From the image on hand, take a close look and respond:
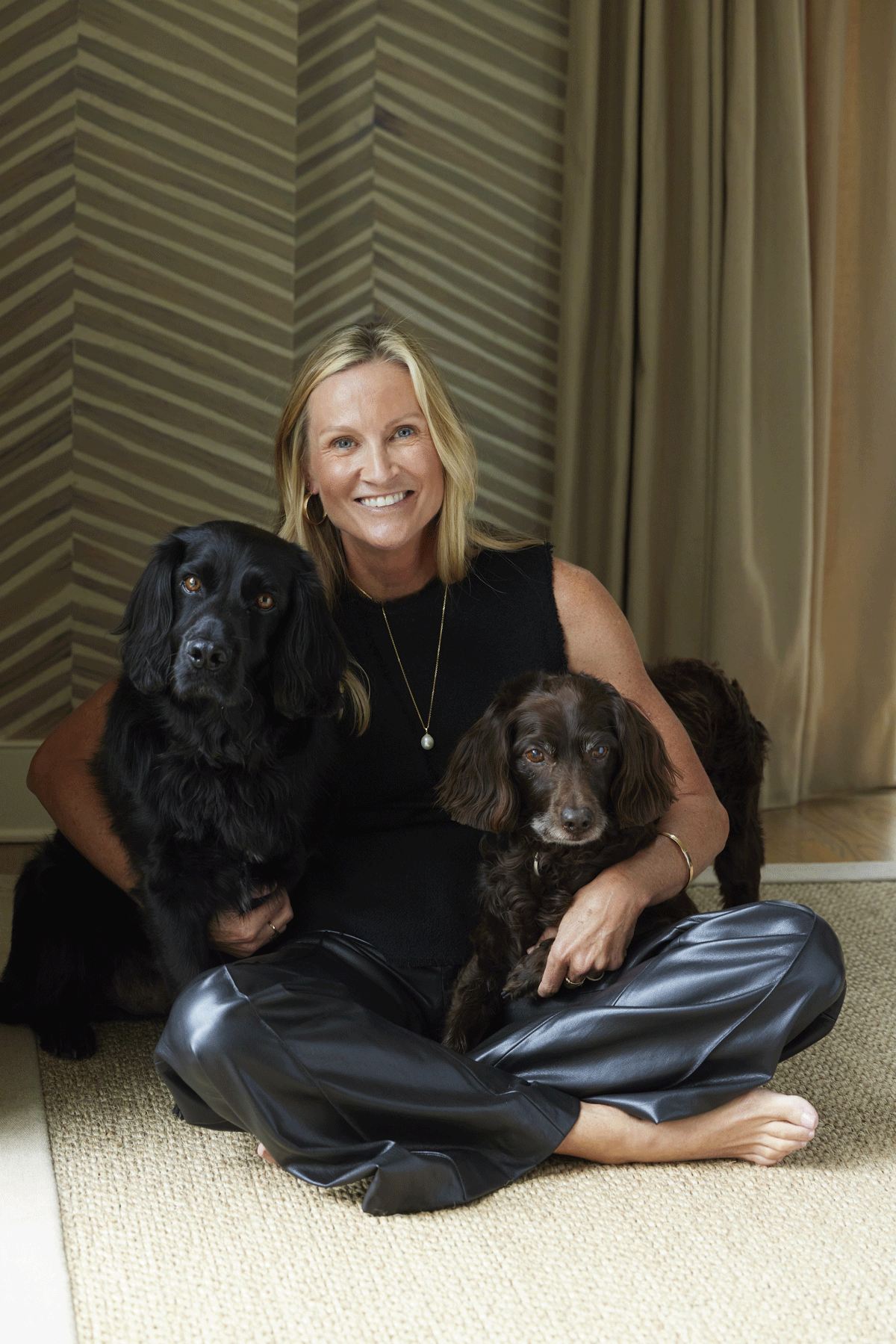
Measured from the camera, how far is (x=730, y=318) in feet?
10.8

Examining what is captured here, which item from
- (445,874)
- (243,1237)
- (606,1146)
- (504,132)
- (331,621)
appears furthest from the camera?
(504,132)

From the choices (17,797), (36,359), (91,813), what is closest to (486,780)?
(91,813)

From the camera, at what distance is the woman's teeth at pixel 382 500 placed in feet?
A: 5.57

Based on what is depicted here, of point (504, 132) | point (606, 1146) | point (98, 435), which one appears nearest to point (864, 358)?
point (504, 132)

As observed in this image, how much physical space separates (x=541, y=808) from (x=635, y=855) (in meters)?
0.17

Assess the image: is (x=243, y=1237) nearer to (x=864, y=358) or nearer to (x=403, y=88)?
(x=403, y=88)

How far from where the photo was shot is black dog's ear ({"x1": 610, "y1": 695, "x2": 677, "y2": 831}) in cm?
148

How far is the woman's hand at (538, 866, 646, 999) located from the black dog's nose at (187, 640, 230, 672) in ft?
1.79

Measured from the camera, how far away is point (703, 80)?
3.20 meters

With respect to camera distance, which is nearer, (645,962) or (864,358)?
(645,962)

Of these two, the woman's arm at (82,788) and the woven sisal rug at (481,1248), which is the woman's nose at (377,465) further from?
the woven sisal rug at (481,1248)

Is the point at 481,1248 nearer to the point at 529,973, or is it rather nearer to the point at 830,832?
the point at 529,973

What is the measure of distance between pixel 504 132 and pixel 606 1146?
2.89m

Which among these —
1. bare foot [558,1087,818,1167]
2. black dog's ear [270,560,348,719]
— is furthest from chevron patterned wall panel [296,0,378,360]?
bare foot [558,1087,818,1167]
